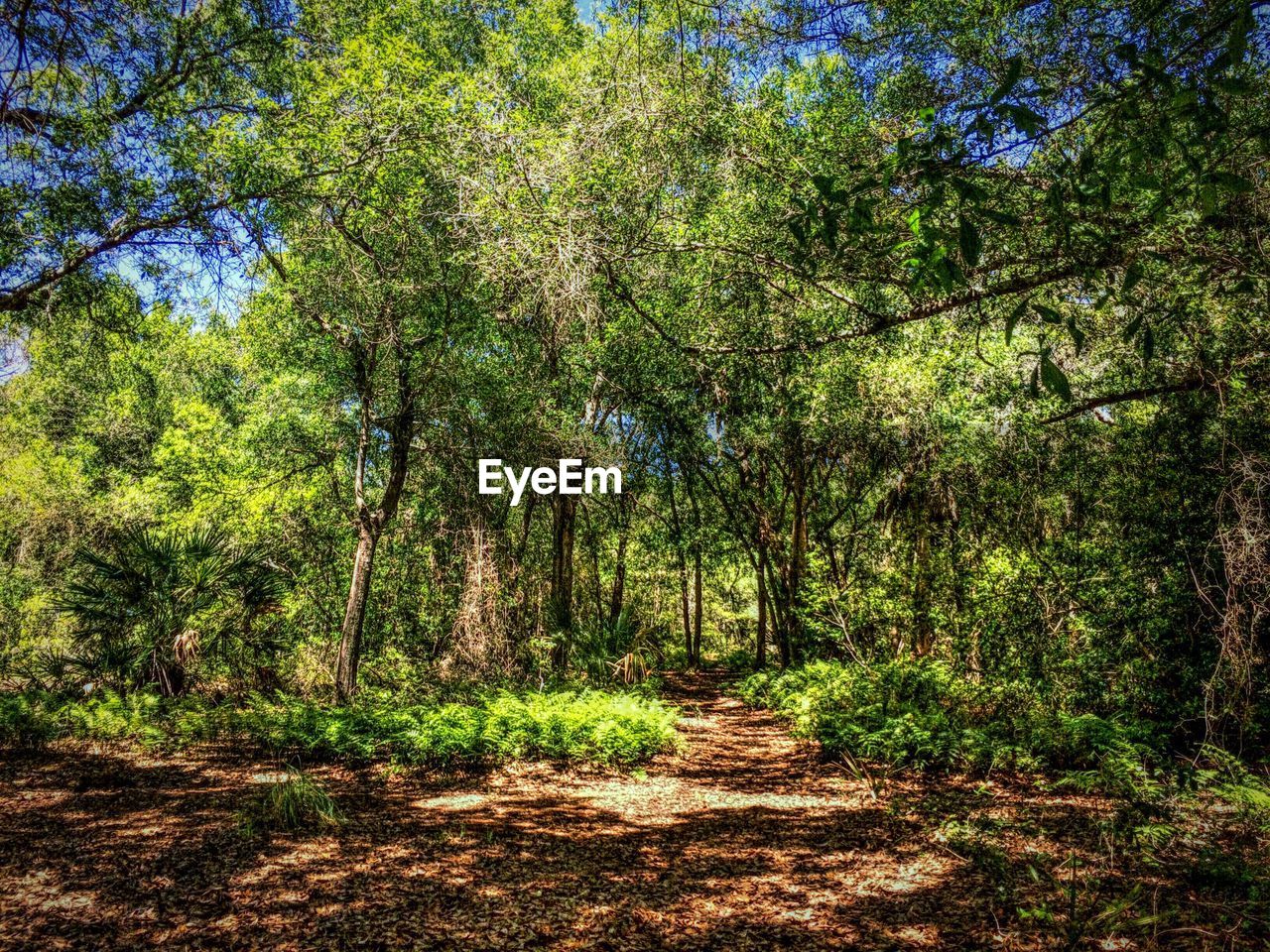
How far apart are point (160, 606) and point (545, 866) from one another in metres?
6.58

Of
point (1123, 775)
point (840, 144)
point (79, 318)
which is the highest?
point (840, 144)

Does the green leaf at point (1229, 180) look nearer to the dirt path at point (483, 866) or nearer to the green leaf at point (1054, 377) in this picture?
the green leaf at point (1054, 377)

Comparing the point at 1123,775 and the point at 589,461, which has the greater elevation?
the point at 589,461

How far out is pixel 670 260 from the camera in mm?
7164

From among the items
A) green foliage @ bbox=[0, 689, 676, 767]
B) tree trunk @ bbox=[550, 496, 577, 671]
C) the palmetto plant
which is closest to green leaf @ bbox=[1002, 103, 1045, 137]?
green foliage @ bbox=[0, 689, 676, 767]

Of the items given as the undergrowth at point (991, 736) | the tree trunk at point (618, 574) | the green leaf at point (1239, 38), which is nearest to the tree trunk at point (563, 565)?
the tree trunk at point (618, 574)

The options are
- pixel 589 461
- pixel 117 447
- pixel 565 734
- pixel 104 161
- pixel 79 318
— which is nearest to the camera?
pixel 104 161

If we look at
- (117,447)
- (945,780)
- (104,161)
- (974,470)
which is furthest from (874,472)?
(117,447)

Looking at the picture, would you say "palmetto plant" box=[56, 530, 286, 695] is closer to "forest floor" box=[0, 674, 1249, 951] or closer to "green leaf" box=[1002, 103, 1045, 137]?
"forest floor" box=[0, 674, 1249, 951]

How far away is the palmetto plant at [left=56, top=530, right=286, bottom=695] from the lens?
8.53m

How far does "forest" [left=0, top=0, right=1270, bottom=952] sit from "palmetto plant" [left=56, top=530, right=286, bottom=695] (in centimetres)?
7

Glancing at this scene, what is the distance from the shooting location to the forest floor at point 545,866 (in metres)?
4.09

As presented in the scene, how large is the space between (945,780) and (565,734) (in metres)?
4.58

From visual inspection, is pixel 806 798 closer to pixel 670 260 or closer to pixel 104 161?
pixel 670 260
